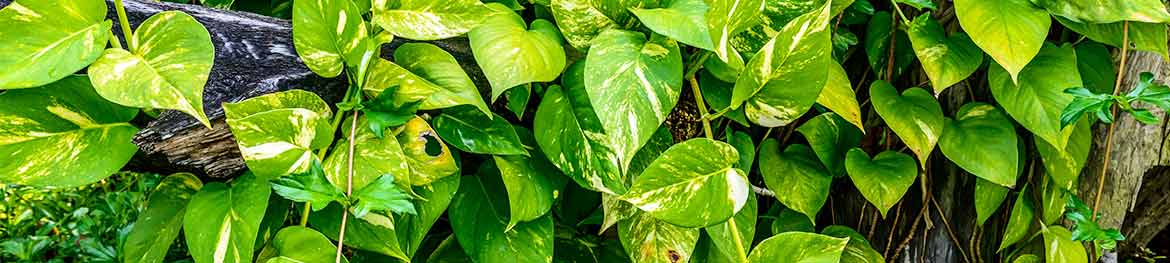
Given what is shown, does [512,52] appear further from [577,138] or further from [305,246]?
[305,246]

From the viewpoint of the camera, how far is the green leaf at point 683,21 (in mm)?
673

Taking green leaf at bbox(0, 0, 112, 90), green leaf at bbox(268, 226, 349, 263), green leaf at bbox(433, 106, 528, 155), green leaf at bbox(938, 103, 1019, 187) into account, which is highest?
green leaf at bbox(0, 0, 112, 90)

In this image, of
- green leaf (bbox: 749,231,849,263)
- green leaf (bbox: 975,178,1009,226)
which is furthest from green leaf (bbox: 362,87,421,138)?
green leaf (bbox: 975,178,1009,226)

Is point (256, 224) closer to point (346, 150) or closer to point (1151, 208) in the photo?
point (346, 150)

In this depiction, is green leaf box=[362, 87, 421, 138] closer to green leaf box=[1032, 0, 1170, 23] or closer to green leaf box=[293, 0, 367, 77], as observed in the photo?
green leaf box=[293, 0, 367, 77]

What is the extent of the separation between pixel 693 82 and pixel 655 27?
0.51 ft

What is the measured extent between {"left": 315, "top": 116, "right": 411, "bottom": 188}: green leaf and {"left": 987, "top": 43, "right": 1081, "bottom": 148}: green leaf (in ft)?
2.07

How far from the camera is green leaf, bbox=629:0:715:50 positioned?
673 mm

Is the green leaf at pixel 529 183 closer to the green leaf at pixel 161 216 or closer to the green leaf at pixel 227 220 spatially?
the green leaf at pixel 227 220

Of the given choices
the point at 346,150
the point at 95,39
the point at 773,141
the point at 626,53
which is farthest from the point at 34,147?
the point at 773,141

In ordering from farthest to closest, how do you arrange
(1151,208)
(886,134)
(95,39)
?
(1151,208) < (886,134) < (95,39)

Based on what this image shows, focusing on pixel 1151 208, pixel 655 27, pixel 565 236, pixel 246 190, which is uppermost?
pixel 655 27

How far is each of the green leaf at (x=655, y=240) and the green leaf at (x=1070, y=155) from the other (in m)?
0.44

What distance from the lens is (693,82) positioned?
0.83 m
